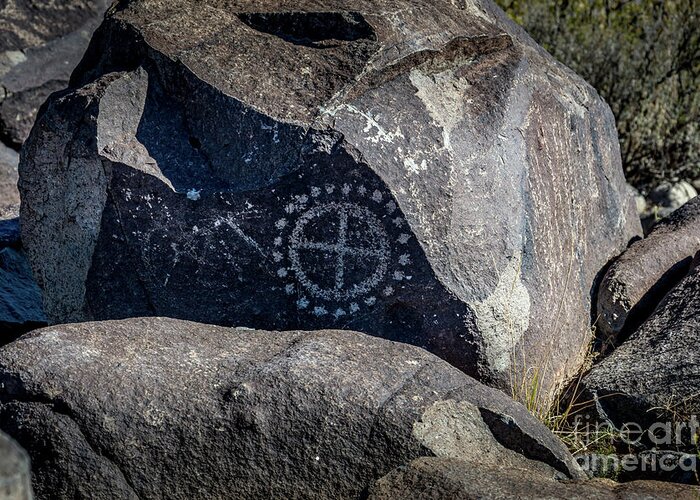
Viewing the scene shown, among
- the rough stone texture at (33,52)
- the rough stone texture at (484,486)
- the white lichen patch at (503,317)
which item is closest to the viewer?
the rough stone texture at (484,486)

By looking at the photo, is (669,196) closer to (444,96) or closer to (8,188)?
(444,96)

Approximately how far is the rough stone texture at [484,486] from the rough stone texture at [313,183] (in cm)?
78

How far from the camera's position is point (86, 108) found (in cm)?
368

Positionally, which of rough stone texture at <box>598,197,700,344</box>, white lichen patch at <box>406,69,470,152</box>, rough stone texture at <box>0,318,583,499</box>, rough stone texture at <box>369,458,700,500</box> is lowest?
rough stone texture at <box>0,318,583,499</box>

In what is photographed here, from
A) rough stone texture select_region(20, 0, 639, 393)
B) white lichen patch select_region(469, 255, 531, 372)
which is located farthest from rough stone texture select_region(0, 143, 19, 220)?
white lichen patch select_region(469, 255, 531, 372)

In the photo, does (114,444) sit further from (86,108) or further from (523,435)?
(86,108)

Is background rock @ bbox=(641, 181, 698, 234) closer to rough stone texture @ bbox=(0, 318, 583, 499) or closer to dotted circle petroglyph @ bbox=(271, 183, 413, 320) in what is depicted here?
dotted circle petroglyph @ bbox=(271, 183, 413, 320)

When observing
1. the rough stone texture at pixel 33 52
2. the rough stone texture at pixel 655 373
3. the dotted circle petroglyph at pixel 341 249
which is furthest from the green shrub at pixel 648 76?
the dotted circle petroglyph at pixel 341 249

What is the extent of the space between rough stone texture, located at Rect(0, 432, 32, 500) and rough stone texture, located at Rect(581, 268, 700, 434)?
2248 mm

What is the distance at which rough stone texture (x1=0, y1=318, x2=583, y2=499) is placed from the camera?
9.05 ft

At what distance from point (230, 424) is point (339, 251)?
3.01 ft

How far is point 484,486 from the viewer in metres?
2.61

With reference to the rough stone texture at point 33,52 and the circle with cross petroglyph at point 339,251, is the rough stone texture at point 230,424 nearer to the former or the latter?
the circle with cross petroglyph at point 339,251

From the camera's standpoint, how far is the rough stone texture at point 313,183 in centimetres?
348
